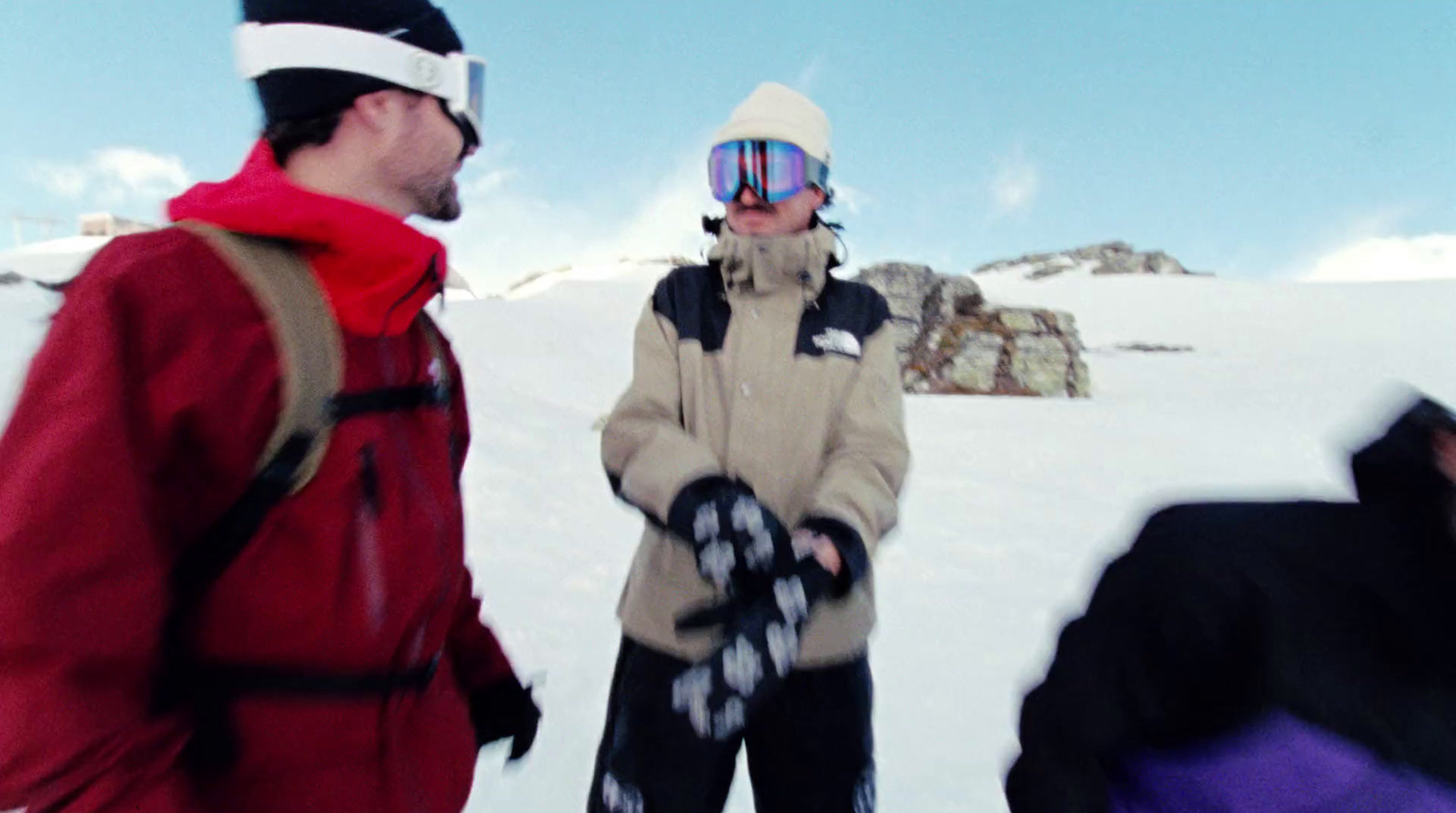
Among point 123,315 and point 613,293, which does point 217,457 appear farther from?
point 613,293

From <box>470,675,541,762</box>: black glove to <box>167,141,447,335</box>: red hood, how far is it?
0.79 m

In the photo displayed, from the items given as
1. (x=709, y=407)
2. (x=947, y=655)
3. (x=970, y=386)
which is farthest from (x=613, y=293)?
(x=709, y=407)

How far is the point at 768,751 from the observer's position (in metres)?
1.75

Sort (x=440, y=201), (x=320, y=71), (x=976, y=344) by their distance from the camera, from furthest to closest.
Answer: (x=976, y=344), (x=440, y=201), (x=320, y=71)

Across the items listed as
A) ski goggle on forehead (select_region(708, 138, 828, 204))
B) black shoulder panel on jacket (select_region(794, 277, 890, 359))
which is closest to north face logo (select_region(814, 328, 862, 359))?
black shoulder panel on jacket (select_region(794, 277, 890, 359))

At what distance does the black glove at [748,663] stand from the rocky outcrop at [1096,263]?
50.2m

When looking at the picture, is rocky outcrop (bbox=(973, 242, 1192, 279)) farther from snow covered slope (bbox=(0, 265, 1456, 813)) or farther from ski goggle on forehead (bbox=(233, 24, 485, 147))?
ski goggle on forehead (bbox=(233, 24, 485, 147))

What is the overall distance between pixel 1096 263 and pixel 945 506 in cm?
5431

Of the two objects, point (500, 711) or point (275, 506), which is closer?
point (275, 506)

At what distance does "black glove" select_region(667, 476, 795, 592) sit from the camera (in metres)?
1.47

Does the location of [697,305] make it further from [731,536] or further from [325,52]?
[325,52]

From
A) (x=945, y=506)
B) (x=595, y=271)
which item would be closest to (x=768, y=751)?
(x=945, y=506)

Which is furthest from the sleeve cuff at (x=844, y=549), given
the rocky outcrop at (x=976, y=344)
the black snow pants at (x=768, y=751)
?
the rocky outcrop at (x=976, y=344)

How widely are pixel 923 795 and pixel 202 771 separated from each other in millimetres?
2326
